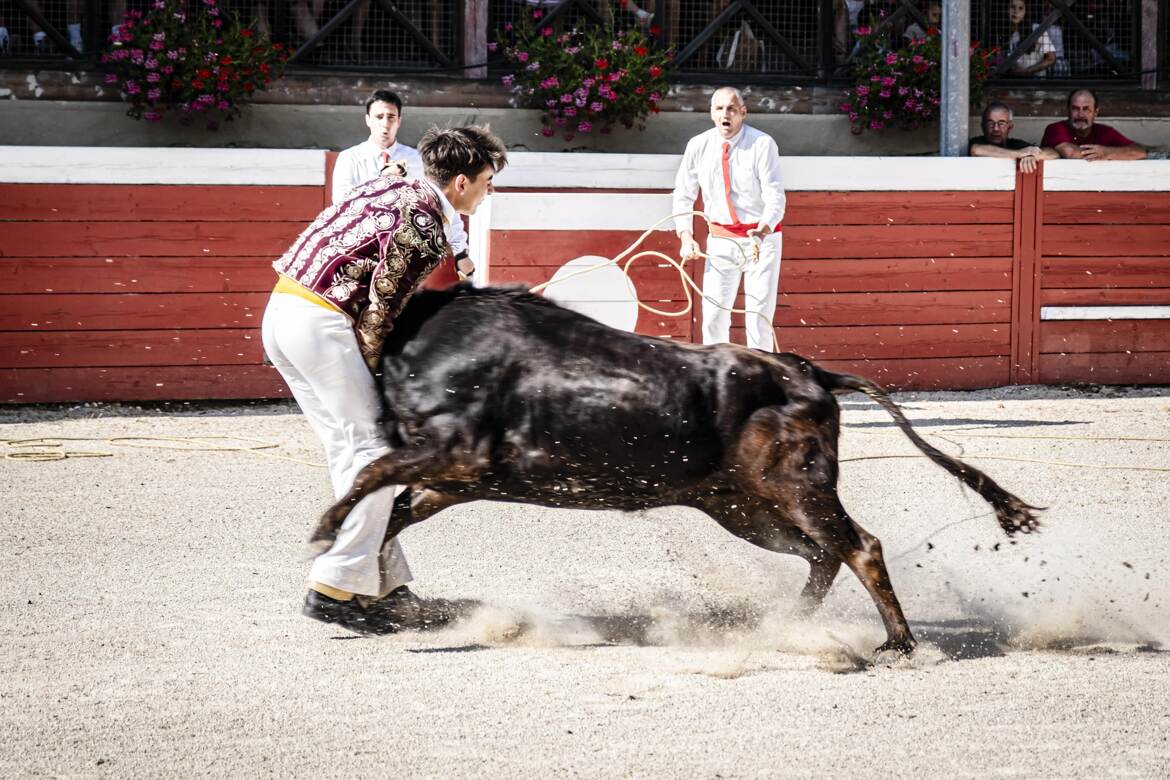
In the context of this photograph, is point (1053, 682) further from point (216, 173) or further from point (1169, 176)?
point (1169, 176)

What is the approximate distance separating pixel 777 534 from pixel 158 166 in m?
5.27

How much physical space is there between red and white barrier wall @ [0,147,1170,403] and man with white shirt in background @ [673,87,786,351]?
120 centimetres

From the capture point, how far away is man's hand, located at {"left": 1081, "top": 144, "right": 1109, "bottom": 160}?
30.4ft

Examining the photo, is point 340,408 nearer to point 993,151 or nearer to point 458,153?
point 458,153

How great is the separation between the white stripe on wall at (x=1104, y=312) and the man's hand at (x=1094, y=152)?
932mm

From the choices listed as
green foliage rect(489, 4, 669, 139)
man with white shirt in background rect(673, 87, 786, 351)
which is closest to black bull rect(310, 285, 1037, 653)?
man with white shirt in background rect(673, 87, 786, 351)

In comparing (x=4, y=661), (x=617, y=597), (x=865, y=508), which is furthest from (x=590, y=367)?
(x=865, y=508)

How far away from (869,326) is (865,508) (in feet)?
12.2

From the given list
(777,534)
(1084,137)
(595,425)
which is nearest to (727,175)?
(1084,137)

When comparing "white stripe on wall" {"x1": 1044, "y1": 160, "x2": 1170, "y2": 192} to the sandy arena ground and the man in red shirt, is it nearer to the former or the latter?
the man in red shirt

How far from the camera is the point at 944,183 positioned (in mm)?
9141

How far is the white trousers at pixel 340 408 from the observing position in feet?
12.2

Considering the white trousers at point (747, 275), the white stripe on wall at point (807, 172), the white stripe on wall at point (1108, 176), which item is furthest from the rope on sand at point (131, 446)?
the white stripe on wall at point (1108, 176)

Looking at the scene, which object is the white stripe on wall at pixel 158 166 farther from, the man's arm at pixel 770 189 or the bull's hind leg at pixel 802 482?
the bull's hind leg at pixel 802 482
